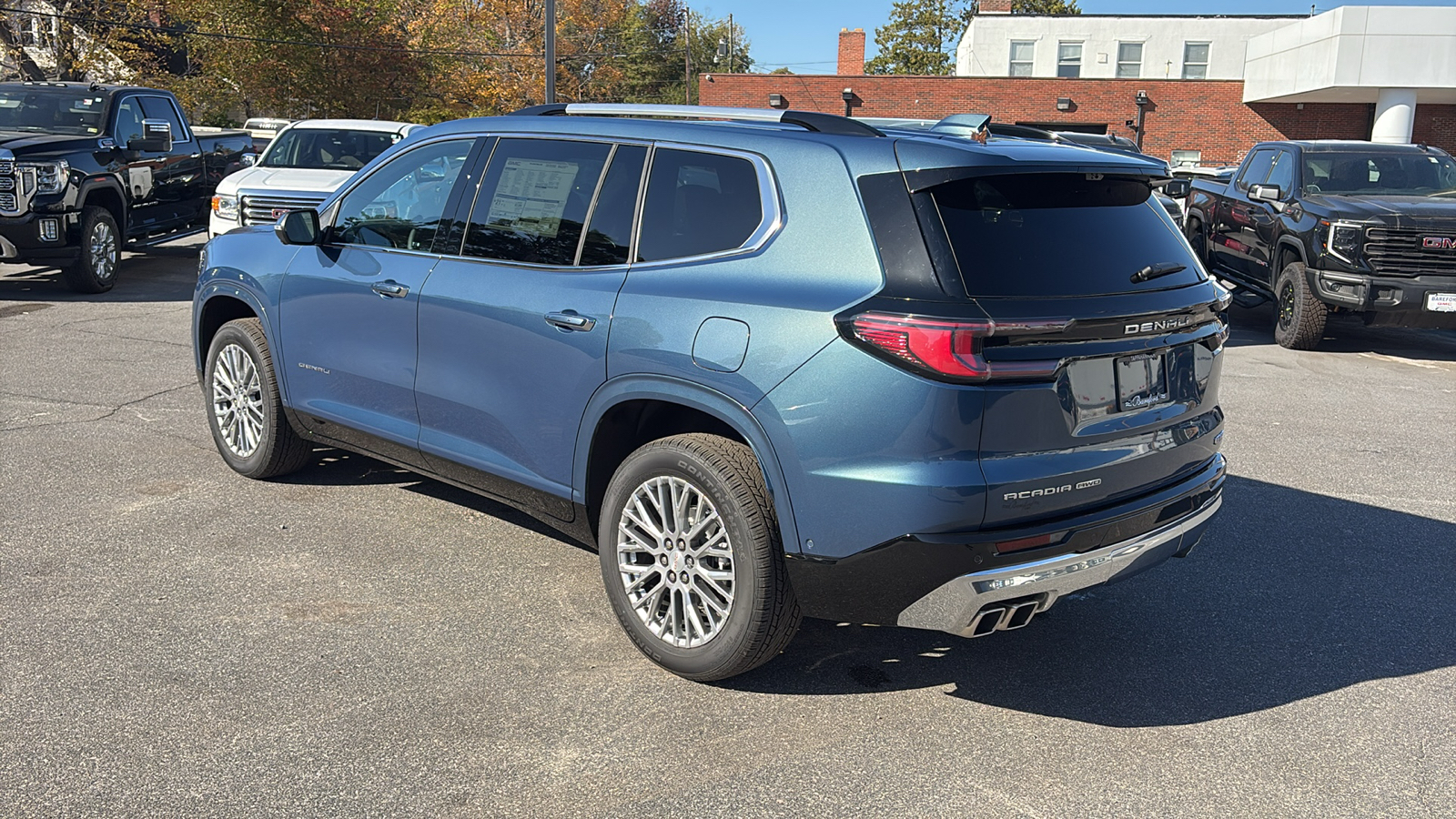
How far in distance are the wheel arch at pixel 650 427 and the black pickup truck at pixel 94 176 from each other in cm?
963

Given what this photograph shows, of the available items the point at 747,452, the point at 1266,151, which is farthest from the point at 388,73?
the point at 747,452

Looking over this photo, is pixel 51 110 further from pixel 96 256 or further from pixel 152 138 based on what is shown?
pixel 96 256

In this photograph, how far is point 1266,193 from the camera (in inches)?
468

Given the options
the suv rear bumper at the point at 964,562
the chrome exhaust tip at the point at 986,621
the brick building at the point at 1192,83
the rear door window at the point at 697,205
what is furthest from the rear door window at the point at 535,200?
the brick building at the point at 1192,83

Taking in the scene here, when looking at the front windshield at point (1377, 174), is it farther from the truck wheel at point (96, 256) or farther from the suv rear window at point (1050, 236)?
the truck wheel at point (96, 256)

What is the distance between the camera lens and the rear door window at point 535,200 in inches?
174

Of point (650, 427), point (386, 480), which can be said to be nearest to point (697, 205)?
point (650, 427)

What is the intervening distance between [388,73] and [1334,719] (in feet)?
111

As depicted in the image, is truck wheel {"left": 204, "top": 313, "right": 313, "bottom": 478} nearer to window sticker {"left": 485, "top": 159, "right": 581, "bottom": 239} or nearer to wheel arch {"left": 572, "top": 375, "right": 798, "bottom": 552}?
window sticker {"left": 485, "top": 159, "right": 581, "bottom": 239}

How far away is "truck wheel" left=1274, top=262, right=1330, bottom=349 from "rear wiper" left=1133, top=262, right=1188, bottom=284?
8.22 metres

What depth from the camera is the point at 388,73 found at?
1335 inches

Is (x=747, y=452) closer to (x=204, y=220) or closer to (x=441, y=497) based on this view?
(x=441, y=497)

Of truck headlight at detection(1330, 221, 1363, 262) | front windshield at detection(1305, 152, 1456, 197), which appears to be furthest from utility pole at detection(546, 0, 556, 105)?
truck headlight at detection(1330, 221, 1363, 262)

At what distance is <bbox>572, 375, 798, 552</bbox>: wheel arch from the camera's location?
366cm
